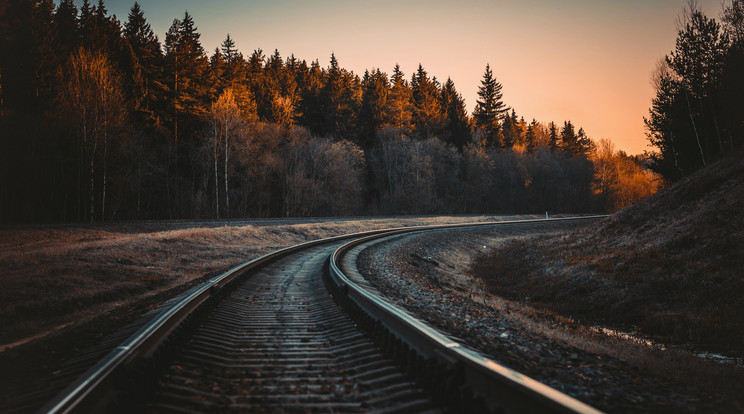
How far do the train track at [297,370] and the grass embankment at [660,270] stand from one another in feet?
26.1

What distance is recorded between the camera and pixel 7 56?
30.5 meters

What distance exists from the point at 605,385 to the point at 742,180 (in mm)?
16905

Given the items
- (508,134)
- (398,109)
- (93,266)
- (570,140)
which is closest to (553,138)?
(570,140)

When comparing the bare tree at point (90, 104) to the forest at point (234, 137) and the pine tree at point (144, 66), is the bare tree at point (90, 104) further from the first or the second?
the pine tree at point (144, 66)

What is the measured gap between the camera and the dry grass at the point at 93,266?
8.62 metres

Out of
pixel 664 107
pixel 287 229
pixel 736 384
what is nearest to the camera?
pixel 736 384

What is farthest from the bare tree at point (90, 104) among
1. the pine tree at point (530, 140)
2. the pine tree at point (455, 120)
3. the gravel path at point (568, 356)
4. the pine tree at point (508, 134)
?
the pine tree at point (530, 140)

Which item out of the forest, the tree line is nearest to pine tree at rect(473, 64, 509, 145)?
the forest

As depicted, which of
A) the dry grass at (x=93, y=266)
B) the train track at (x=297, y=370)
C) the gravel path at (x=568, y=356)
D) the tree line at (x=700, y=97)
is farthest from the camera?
the tree line at (x=700, y=97)

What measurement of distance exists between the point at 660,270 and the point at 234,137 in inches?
1489

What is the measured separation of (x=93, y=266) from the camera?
11.7 meters

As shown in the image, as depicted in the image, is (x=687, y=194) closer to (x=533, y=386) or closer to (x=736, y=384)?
(x=736, y=384)

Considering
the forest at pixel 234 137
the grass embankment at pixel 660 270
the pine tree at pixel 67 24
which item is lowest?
the grass embankment at pixel 660 270

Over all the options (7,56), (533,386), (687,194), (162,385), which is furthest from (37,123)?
(687,194)
